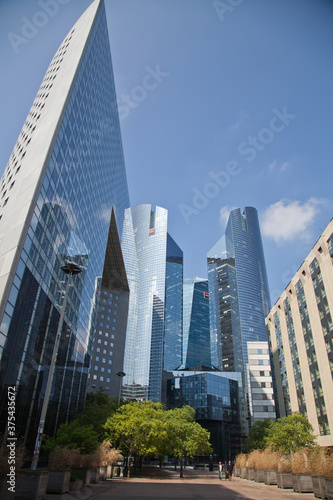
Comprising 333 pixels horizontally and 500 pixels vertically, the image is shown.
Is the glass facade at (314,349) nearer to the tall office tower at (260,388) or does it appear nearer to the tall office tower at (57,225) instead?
the tall office tower at (57,225)

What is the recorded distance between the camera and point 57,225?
39.9 metres

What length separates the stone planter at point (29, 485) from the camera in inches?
595

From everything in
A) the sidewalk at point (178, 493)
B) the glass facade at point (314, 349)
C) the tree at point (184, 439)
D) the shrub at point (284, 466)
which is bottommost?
the sidewalk at point (178, 493)

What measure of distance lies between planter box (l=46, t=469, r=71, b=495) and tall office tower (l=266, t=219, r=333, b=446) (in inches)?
1599

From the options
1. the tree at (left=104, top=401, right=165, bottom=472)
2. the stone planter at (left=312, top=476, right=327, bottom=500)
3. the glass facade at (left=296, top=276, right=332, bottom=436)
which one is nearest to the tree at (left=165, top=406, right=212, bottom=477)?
the tree at (left=104, top=401, right=165, bottom=472)

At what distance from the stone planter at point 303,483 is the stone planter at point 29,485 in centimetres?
1767

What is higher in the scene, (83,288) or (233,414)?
(83,288)

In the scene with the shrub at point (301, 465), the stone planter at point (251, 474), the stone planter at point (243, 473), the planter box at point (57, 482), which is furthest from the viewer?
the stone planter at point (243, 473)

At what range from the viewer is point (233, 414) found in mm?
132000

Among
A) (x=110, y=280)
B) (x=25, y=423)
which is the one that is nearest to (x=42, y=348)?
(x=25, y=423)

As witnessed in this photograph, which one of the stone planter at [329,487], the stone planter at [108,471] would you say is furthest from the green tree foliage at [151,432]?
the stone planter at [329,487]

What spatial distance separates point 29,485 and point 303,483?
18.7 metres

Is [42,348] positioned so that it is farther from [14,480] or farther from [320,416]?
[320,416]

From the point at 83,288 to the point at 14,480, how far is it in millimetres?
40678
